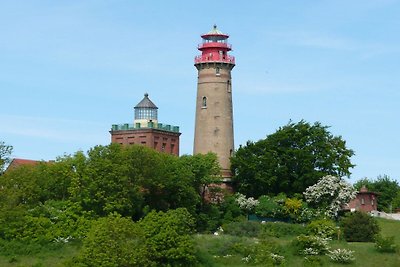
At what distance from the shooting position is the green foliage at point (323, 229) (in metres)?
79.2

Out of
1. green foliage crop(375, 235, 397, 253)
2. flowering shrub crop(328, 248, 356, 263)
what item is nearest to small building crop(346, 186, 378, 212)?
green foliage crop(375, 235, 397, 253)

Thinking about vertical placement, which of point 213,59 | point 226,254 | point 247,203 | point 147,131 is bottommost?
point 226,254

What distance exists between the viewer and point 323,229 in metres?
79.6

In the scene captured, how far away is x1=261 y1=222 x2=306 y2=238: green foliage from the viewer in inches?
3201

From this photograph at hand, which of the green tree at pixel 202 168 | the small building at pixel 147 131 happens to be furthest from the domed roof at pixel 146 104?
the green tree at pixel 202 168

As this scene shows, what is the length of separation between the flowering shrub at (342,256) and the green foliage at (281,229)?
847 centimetres

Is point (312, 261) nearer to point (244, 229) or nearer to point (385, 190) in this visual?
point (244, 229)

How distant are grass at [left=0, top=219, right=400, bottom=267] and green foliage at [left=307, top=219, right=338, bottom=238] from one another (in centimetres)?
252

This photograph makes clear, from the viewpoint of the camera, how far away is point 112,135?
98500 mm

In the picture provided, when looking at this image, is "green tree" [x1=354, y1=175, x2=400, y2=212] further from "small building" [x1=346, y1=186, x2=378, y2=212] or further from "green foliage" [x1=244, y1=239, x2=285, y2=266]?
"green foliage" [x1=244, y1=239, x2=285, y2=266]

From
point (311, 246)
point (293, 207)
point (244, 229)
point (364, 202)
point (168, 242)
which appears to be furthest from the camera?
point (364, 202)

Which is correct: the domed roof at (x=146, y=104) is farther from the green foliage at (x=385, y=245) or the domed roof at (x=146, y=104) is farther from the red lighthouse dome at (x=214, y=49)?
the green foliage at (x=385, y=245)

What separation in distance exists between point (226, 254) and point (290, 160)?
63.6 feet

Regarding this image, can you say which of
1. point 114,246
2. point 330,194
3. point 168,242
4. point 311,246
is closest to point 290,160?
point 330,194
